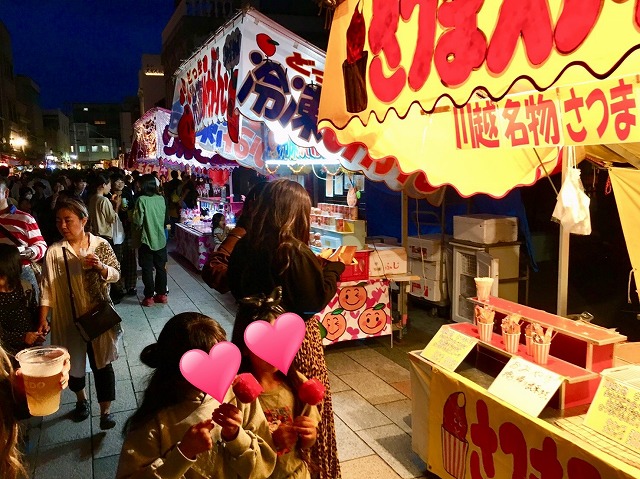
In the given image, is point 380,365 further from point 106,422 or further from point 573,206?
point 573,206

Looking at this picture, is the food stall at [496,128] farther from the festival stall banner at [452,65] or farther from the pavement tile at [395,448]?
the pavement tile at [395,448]

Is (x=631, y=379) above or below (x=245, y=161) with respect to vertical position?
below

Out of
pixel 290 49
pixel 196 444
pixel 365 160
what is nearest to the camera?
pixel 196 444

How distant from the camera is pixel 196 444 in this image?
168 cm

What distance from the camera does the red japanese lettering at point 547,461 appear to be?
2736mm

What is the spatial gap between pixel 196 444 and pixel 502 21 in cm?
226

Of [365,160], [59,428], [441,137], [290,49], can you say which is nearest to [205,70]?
[290,49]

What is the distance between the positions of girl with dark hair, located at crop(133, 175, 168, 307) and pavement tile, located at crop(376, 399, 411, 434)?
536 cm

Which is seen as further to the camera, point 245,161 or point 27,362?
point 245,161

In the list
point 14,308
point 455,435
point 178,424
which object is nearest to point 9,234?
point 14,308

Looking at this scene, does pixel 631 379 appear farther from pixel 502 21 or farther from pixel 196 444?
pixel 196 444

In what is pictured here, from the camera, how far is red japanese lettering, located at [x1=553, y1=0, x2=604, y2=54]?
203 centimetres

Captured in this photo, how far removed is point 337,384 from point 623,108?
13.2 feet

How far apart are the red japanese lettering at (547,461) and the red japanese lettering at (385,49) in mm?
2270
